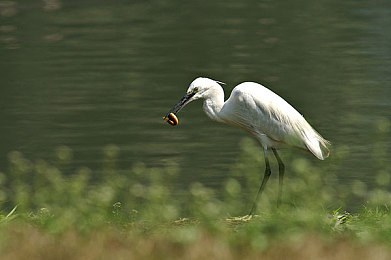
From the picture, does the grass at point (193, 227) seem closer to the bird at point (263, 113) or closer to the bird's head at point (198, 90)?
the bird at point (263, 113)

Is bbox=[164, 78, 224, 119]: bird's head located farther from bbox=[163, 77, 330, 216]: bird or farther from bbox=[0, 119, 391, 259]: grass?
bbox=[0, 119, 391, 259]: grass

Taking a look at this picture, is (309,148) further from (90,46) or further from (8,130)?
(90,46)

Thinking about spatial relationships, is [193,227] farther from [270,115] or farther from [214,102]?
[214,102]

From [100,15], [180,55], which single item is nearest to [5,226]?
[180,55]

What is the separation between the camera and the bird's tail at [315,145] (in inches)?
310

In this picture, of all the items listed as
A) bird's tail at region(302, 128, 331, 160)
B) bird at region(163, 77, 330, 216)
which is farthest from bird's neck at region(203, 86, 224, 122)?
bird's tail at region(302, 128, 331, 160)

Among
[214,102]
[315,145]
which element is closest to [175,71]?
[214,102]

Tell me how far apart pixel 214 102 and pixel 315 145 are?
1007mm

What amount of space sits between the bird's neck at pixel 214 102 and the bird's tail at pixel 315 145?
82 centimetres

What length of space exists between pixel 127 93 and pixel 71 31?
6462 mm

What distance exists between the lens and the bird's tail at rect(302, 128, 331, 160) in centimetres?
788

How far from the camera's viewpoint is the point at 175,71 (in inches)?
659

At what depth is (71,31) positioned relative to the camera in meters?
A: 21.0

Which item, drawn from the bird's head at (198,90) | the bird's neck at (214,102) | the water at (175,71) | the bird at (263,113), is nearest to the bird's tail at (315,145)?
the bird at (263,113)
